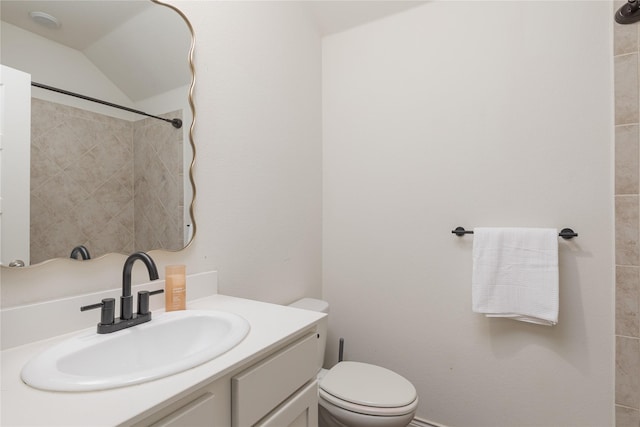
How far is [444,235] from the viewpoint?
161 centimetres

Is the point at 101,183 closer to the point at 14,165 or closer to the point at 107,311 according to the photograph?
the point at 14,165

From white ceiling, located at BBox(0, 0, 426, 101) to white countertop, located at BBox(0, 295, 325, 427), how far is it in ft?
2.60

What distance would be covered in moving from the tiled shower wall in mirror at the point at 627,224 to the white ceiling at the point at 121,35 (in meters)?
1.69

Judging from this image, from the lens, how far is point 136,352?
827mm

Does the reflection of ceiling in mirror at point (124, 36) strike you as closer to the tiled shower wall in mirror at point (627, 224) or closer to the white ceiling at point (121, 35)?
the white ceiling at point (121, 35)

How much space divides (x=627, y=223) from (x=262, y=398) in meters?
1.51

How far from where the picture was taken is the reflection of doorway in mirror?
76 cm

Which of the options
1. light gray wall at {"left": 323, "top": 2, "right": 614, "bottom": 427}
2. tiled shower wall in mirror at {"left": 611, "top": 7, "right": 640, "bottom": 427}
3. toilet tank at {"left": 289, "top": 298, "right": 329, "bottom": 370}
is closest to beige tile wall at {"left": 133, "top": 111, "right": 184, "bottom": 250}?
toilet tank at {"left": 289, "top": 298, "right": 329, "bottom": 370}

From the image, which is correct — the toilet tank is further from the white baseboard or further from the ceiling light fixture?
the ceiling light fixture

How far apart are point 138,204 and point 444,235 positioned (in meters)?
1.36

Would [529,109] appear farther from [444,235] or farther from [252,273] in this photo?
[252,273]

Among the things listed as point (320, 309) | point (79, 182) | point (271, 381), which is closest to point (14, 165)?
point (79, 182)

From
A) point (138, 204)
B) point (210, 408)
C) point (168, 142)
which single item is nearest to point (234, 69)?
point (168, 142)

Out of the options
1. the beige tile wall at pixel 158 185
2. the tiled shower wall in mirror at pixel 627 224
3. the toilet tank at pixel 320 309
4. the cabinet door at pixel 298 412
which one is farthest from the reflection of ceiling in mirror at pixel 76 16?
the tiled shower wall in mirror at pixel 627 224
